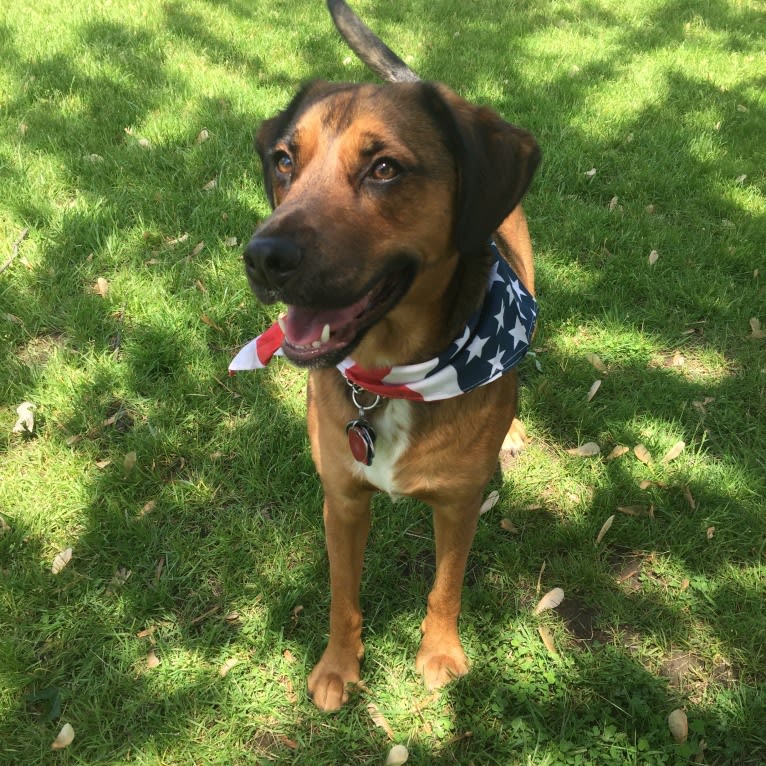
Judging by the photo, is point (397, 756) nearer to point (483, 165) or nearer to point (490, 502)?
point (490, 502)

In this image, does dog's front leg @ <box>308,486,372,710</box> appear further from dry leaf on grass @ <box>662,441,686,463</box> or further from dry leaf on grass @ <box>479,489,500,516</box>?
dry leaf on grass @ <box>662,441,686,463</box>

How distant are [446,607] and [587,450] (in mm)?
1293

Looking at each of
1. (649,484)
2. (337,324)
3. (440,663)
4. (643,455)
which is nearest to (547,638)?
(440,663)

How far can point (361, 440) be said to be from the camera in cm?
217

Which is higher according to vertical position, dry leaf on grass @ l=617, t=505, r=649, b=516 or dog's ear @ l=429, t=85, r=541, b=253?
dog's ear @ l=429, t=85, r=541, b=253

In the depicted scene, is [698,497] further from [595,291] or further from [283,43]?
[283,43]

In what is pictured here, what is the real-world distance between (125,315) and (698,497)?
3345 mm

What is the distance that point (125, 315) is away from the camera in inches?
155

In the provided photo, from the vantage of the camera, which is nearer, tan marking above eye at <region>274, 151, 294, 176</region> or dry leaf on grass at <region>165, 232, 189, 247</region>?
tan marking above eye at <region>274, 151, 294, 176</region>

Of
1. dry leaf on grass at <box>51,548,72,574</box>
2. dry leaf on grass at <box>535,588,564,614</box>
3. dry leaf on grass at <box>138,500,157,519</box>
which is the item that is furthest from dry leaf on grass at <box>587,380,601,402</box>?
dry leaf on grass at <box>51,548,72,574</box>

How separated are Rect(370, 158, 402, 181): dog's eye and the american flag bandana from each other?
1.84 ft

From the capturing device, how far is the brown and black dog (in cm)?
178

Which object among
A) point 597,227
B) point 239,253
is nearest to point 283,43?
point 239,253

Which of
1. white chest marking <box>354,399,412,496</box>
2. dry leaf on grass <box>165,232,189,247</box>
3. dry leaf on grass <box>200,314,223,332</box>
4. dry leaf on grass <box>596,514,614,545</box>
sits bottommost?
dry leaf on grass <box>200,314,223,332</box>
